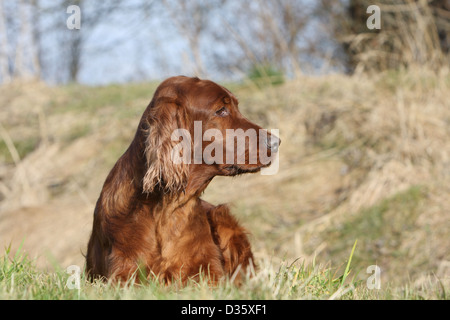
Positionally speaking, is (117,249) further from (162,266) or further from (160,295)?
(160,295)

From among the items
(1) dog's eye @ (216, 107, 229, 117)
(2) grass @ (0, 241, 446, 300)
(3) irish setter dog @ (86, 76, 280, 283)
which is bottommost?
(2) grass @ (0, 241, 446, 300)

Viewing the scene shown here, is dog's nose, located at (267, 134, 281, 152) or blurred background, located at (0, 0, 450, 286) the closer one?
dog's nose, located at (267, 134, 281, 152)

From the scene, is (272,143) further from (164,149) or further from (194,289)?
(194,289)

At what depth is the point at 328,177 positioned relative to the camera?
7.16 m

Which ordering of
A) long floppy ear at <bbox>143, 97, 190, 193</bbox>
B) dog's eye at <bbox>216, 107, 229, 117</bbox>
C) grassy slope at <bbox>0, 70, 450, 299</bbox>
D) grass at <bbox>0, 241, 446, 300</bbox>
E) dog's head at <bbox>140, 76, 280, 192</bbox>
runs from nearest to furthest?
grass at <bbox>0, 241, 446, 300</bbox>
long floppy ear at <bbox>143, 97, 190, 193</bbox>
dog's head at <bbox>140, 76, 280, 192</bbox>
dog's eye at <bbox>216, 107, 229, 117</bbox>
grassy slope at <bbox>0, 70, 450, 299</bbox>

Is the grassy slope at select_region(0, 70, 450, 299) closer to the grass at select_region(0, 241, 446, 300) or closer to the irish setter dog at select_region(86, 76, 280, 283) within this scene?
the irish setter dog at select_region(86, 76, 280, 283)

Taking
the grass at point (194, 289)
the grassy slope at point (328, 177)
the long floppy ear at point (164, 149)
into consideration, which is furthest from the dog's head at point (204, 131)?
the grassy slope at point (328, 177)

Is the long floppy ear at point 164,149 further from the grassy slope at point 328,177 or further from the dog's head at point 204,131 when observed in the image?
the grassy slope at point 328,177

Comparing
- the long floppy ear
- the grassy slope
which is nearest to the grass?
the long floppy ear

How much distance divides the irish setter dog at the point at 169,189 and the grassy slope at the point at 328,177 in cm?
140

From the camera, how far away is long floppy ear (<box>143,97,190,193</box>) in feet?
9.89

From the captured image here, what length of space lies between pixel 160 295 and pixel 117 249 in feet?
2.68

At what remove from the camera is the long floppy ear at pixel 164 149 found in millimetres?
3014

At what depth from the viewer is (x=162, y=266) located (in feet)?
10.2
